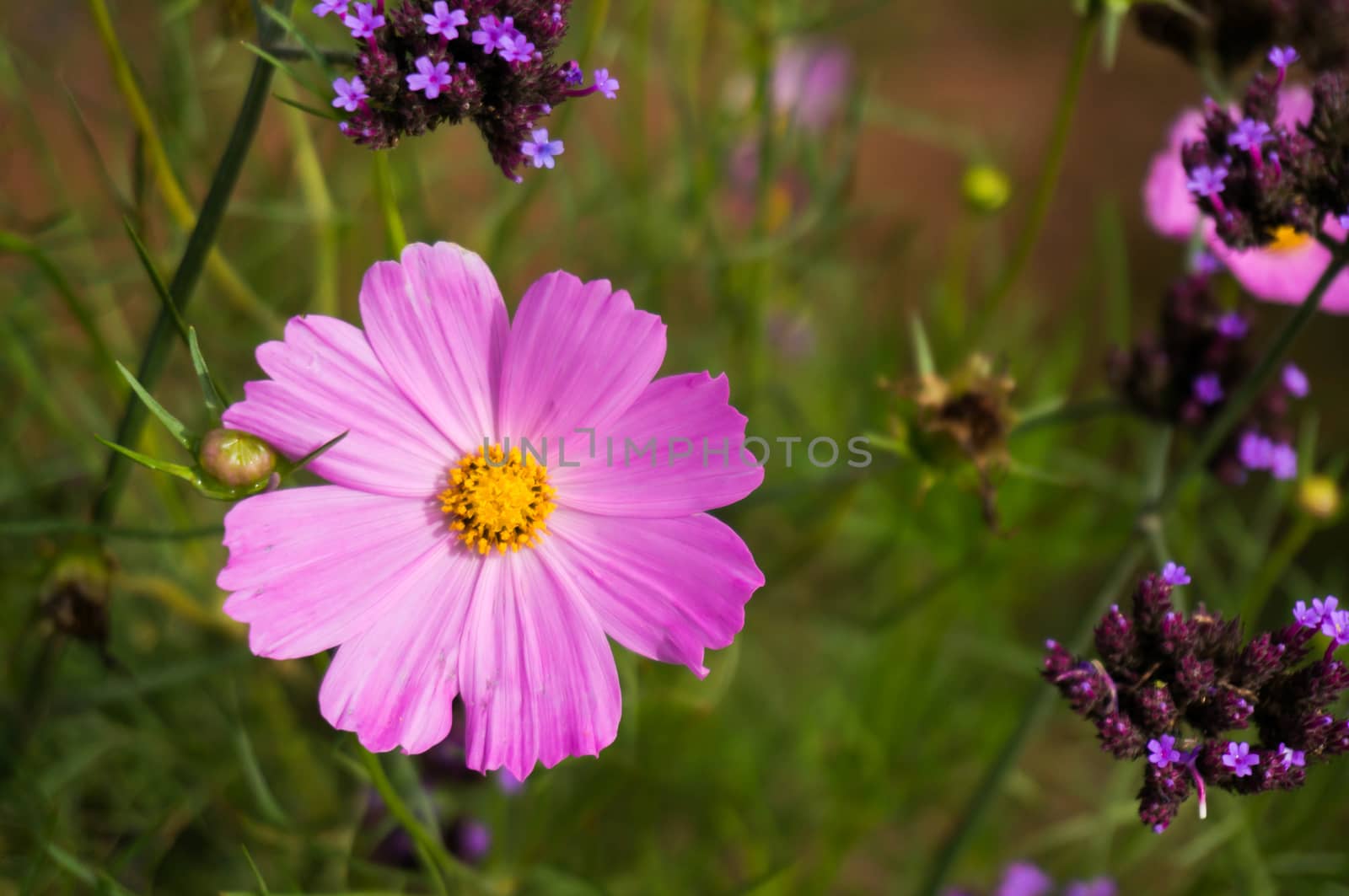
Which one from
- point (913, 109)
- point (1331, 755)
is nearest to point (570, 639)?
point (1331, 755)

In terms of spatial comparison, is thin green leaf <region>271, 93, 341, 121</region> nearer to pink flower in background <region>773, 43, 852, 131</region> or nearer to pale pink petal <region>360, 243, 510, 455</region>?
pale pink petal <region>360, 243, 510, 455</region>

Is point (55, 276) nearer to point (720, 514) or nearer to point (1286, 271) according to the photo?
point (720, 514)

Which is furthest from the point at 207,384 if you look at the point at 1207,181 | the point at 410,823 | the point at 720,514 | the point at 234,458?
the point at 1207,181

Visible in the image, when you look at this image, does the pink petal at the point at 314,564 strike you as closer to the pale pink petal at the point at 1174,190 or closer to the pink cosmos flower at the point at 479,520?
the pink cosmos flower at the point at 479,520

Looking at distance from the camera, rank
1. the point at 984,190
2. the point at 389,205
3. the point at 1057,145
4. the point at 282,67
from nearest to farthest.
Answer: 1. the point at 282,67
2. the point at 389,205
3. the point at 1057,145
4. the point at 984,190

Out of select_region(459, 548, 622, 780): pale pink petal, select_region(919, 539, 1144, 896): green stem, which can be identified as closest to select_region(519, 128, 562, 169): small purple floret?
select_region(459, 548, 622, 780): pale pink petal

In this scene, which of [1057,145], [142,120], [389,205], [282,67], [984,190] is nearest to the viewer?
[282,67]
